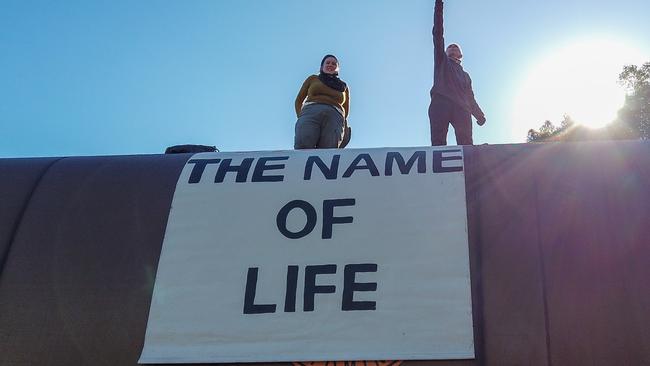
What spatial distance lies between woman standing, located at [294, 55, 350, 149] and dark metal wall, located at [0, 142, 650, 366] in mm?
1815

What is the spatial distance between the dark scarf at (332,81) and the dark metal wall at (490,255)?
6.90 feet

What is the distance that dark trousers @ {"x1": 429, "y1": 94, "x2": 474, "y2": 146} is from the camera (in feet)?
16.5

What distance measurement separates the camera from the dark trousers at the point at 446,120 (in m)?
5.02

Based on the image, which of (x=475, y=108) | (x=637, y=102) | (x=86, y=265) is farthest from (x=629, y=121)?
(x=86, y=265)

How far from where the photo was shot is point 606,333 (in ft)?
6.79

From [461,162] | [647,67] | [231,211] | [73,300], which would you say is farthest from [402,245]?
[647,67]

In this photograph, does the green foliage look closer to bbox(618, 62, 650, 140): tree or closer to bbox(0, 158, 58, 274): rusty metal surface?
bbox(618, 62, 650, 140): tree

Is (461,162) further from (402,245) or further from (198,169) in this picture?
(198,169)

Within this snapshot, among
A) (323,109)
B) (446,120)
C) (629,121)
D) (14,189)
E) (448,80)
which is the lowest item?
(14,189)

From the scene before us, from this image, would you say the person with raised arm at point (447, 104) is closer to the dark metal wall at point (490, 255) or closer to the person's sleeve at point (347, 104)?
the person's sleeve at point (347, 104)

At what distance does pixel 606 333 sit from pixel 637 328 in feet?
0.36

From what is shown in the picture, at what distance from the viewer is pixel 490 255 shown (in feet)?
7.56

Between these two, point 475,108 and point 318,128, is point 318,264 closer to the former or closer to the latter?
point 318,128

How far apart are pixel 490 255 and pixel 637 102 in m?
24.4
